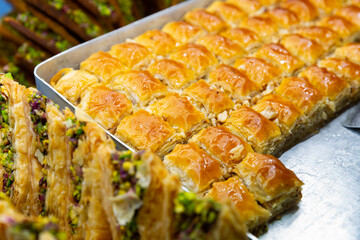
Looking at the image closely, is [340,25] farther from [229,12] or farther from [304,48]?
[229,12]

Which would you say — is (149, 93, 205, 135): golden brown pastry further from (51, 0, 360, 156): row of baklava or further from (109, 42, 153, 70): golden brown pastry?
(109, 42, 153, 70): golden brown pastry

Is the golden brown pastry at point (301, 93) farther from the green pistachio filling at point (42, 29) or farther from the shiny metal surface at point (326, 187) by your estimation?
the green pistachio filling at point (42, 29)

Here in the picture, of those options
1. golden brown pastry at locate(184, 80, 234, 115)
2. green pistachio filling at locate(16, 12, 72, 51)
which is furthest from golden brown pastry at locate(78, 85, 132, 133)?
green pistachio filling at locate(16, 12, 72, 51)

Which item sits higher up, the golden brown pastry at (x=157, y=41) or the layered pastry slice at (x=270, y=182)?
the golden brown pastry at (x=157, y=41)

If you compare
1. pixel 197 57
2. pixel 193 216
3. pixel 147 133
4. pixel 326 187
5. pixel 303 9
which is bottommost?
pixel 326 187

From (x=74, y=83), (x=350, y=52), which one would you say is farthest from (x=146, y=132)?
(x=350, y=52)

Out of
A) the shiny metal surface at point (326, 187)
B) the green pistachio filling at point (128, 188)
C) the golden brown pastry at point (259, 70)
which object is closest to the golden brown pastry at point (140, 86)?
the golden brown pastry at point (259, 70)

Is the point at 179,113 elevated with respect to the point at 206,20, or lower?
lower
